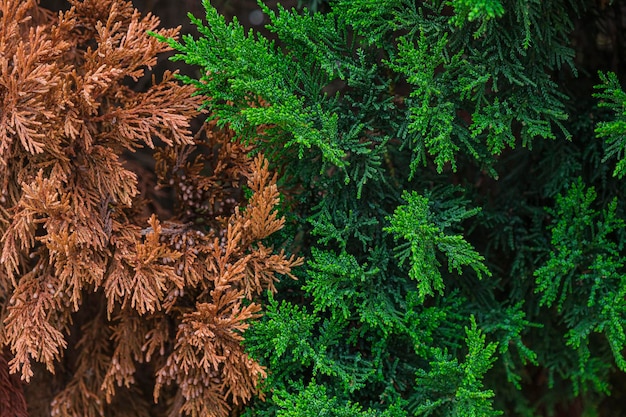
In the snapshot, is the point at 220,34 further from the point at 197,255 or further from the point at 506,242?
the point at 506,242

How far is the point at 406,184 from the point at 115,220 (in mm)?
1189

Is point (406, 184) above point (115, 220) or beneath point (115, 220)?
above

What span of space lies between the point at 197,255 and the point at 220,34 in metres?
0.81

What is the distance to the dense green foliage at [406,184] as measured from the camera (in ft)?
6.03

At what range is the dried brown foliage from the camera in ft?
5.98

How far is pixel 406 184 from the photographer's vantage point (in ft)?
7.60

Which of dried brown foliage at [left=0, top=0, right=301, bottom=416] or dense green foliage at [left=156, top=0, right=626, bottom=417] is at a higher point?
dense green foliage at [left=156, top=0, right=626, bottom=417]

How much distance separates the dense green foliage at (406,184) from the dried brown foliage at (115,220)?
0.52 feet

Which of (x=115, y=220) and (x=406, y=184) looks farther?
(x=406, y=184)

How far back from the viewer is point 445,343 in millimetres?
2141

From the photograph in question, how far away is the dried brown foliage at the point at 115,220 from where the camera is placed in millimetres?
1824

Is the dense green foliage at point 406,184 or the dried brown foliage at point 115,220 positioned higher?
the dense green foliage at point 406,184

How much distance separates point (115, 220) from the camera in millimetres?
1982

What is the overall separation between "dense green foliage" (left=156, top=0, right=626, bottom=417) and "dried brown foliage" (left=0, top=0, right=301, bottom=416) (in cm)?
16
